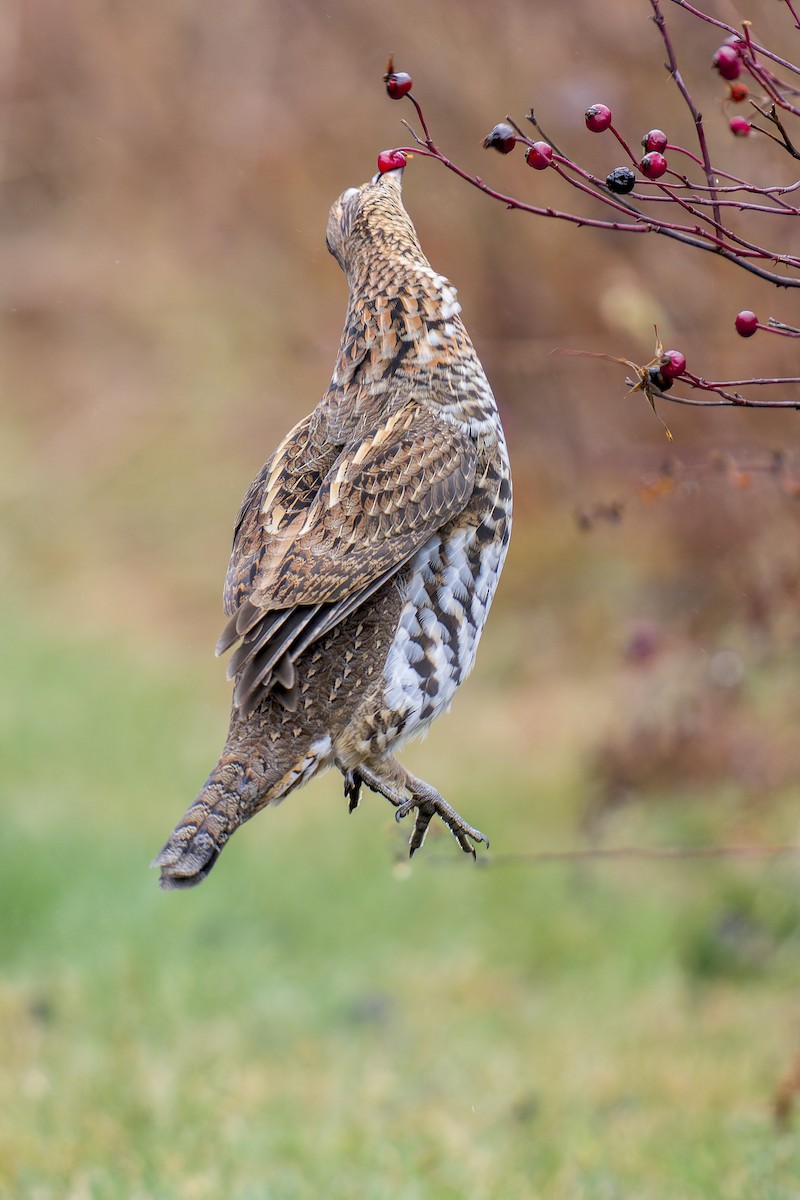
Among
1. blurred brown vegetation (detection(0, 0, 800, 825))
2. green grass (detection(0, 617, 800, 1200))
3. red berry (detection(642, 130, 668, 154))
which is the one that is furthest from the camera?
blurred brown vegetation (detection(0, 0, 800, 825))

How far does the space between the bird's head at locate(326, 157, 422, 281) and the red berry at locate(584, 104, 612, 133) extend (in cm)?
85

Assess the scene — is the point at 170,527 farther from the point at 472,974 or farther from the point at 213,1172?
the point at 213,1172

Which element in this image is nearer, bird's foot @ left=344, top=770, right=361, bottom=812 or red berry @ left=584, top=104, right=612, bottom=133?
red berry @ left=584, top=104, right=612, bottom=133

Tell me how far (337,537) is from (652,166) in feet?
2.93

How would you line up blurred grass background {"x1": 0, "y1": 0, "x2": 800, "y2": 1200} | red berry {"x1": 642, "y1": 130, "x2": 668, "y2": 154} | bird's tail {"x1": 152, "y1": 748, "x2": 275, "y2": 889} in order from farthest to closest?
blurred grass background {"x1": 0, "y1": 0, "x2": 800, "y2": 1200}
bird's tail {"x1": 152, "y1": 748, "x2": 275, "y2": 889}
red berry {"x1": 642, "y1": 130, "x2": 668, "y2": 154}

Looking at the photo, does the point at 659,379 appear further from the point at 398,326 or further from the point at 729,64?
the point at 398,326

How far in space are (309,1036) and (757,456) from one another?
3022mm

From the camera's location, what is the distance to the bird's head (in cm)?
321

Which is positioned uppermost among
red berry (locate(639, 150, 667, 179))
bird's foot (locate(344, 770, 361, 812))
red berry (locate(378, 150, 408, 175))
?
red berry (locate(378, 150, 408, 175))

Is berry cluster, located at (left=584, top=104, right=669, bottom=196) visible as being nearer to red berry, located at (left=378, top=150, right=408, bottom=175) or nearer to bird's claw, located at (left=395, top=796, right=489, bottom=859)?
red berry, located at (left=378, top=150, right=408, bottom=175)

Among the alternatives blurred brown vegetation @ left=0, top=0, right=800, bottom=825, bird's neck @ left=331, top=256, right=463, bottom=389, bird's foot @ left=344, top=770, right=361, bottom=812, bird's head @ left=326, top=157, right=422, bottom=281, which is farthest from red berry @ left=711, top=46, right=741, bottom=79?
bird's foot @ left=344, top=770, right=361, bottom=812

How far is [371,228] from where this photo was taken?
3.24 m

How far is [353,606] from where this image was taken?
2820 millimetres

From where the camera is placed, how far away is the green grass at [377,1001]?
5238 mm
